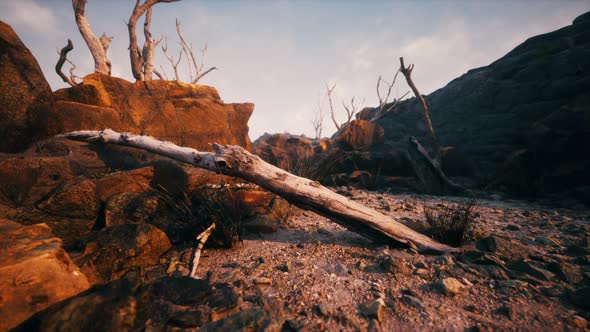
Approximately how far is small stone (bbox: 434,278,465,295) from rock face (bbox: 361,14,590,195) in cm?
745

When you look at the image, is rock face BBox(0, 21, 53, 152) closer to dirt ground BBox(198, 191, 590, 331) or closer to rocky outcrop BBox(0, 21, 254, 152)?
rocky outcrop BBox(0, 21, 254, 152)

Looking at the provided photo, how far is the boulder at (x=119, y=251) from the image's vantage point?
6.82ft

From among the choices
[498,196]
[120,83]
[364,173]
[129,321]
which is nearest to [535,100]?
[498,196]

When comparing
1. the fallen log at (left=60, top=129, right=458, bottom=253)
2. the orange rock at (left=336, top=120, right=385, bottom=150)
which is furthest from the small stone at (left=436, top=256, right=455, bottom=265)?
the orange rock at (left=336, top=120, right=385, bottom=150)

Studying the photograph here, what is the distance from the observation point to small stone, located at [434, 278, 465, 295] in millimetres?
1933

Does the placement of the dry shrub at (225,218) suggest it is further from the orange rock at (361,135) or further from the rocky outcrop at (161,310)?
the orange rock at (361,135)

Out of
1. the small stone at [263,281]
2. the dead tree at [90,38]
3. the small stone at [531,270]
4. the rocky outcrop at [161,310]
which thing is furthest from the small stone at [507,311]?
the dead tree at [90,38]

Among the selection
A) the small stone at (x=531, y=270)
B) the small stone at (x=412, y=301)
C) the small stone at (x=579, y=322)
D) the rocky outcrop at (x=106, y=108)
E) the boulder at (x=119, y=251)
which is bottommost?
the small stone at (x=579, y=322)

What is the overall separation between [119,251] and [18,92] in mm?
5111

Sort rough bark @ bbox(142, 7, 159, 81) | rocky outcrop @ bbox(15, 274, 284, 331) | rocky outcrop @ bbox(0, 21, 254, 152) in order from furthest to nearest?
rough bark @ bbox(142, 7, 159, 81), rocky outcrop @ bbox(0, 21, 254, 152), rocky outcrop @ bbox(15, 274, 284, 331)

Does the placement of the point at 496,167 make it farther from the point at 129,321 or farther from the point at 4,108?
the point at 4,108

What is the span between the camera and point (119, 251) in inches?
87.4

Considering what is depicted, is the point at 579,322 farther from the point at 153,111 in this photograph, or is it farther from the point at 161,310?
the point at 153,111

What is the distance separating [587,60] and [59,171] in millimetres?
16828
